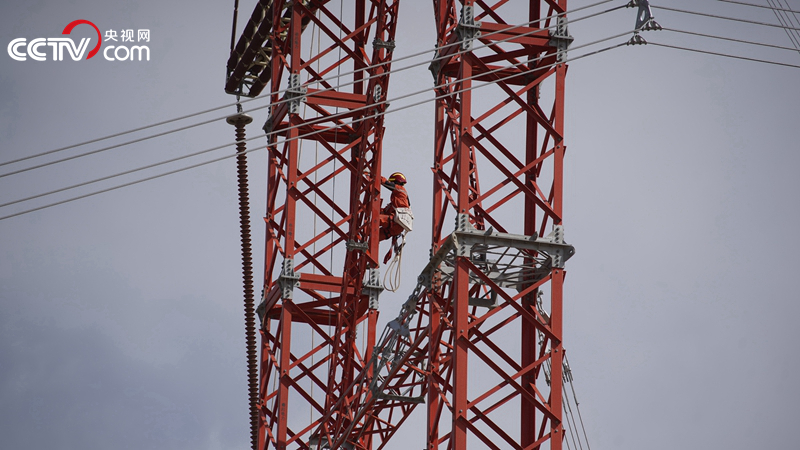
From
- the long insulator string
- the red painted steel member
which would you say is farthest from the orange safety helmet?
the long insulator string

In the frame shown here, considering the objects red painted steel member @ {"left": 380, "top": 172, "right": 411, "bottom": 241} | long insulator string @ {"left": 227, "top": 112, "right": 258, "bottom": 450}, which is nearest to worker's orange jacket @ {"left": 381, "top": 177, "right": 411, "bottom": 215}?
red painted steel member @ {"left": 380, "top": 172, "right": 411, "bottom": 241}

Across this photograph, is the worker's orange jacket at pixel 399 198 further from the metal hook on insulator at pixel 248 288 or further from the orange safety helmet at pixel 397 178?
the metal hook on insulator at pixel 248 288

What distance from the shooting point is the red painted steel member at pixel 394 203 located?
31906 mm

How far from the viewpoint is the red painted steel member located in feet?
105

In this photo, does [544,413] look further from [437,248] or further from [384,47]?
[384,47]

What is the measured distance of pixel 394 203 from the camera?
105 ft

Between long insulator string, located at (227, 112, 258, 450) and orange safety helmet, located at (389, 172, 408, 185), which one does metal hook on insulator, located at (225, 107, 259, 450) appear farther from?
orange safety helmet, located at (389, 172, 408, 185)

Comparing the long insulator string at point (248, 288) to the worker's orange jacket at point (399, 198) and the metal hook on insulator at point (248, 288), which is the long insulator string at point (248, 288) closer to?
the metal hook on insulator at point (248, 288)

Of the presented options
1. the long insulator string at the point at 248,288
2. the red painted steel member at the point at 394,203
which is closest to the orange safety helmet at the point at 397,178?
the red painted steel member at the point at 394,203

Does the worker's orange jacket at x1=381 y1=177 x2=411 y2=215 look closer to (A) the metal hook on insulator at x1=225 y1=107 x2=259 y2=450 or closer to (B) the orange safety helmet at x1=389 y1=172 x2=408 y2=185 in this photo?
(B) the orange safety helmet at x1=389 y1=172 x2=408 y2=185

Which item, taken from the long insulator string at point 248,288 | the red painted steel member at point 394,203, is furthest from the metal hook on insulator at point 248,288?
the red painted steel member at point 394,203

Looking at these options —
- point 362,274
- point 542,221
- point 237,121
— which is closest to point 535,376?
point 542,221

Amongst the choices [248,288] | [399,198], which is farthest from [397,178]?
[248,288]

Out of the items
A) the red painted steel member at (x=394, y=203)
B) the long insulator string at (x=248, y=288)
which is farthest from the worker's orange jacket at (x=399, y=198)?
the long insulator string at (x=248, y=288)
